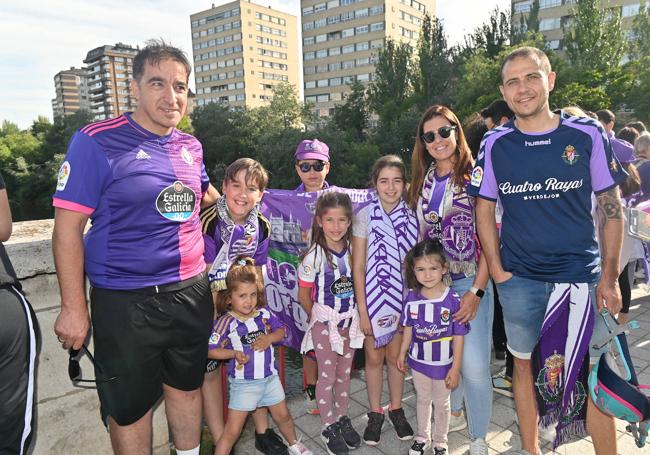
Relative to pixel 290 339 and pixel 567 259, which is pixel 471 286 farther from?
pixel 290 339

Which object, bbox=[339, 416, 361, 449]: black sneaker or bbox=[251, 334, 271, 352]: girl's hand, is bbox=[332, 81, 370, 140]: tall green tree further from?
bbox=[251, 334, 271, 352]: girl's hand

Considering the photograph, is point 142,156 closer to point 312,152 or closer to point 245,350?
point 245,350

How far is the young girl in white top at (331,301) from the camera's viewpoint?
10.4 ft

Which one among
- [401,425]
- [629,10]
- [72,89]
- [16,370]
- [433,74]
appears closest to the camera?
[16,370]

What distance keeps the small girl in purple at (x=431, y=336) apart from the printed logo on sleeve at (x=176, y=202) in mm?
1507

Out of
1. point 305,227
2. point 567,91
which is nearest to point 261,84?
point 567,91

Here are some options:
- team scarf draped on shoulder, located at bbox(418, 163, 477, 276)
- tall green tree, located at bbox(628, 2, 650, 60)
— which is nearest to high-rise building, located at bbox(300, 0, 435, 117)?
tall green tree, located at bbox(628, 2, 650, 60)

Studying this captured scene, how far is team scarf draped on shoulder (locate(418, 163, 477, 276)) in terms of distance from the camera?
→ 9.62 feet

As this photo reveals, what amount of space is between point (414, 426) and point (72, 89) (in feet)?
570

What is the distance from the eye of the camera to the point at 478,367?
2.92 metres

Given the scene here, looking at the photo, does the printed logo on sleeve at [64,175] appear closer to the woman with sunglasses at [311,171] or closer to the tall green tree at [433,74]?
the woman with sunglasses at [311,171]

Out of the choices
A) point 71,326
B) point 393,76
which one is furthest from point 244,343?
point 393,76

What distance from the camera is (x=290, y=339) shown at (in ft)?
13.8

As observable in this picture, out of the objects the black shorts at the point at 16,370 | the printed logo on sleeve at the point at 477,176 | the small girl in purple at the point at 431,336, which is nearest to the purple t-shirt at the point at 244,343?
the small girl in purple at the point at 431,336
